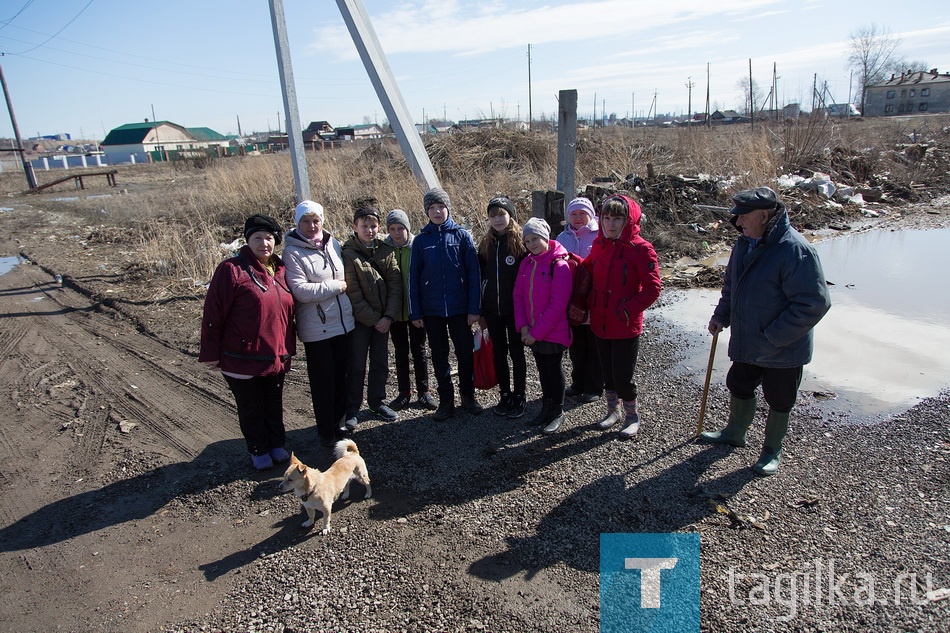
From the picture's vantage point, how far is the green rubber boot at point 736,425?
3.93 meters

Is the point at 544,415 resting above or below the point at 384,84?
below

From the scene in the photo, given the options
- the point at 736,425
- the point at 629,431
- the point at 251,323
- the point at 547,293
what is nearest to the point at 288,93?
the point at 251,323

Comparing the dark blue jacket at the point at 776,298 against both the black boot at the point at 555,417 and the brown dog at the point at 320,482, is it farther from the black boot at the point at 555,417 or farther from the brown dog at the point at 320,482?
the brown dog at the point at 320,482

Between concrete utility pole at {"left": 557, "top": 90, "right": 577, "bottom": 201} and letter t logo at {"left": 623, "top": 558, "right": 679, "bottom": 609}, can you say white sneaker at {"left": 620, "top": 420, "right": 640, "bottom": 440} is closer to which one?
letter t logo at {"left": 623, "top": 558, "right": 679, "bottom": 609}

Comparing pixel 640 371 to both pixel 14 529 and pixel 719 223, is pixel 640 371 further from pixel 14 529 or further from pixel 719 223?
pixel 719 223

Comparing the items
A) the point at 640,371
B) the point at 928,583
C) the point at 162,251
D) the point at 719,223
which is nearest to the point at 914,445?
the point at 928,583

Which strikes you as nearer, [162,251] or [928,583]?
[928,583]

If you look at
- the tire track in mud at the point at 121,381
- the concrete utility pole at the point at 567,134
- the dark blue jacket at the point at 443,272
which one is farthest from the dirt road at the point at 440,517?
the concrete utility pole at the point at 567,134

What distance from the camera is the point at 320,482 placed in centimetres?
327

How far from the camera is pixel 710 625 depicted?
2537mm

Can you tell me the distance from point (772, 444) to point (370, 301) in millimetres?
3213

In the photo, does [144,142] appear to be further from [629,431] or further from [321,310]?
[629,431]

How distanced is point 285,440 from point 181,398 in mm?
1708

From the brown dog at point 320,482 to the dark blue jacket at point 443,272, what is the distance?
4.77 ft
